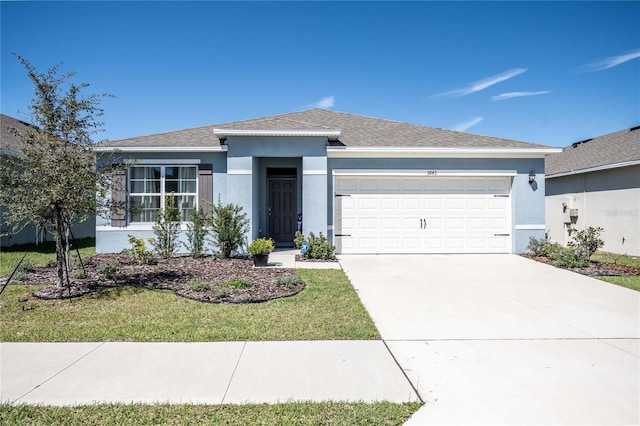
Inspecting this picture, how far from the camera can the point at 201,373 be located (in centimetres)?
339

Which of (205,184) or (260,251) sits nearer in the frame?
(260,251)

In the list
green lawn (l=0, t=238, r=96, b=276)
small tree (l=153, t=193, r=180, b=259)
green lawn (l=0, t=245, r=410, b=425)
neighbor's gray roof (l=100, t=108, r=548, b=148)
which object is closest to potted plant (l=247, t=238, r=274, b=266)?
green lawn (l=0, t=245, r=410, b=425)

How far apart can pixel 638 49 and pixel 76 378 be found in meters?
16.1

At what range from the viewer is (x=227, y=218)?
388 inches

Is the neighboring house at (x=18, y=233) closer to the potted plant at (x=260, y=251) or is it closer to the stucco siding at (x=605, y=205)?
the potted plant at (x=260, y=251)

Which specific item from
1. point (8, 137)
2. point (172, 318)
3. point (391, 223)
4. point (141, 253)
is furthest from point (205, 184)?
point (8, 137)

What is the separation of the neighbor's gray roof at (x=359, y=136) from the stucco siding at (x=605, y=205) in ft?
14.6

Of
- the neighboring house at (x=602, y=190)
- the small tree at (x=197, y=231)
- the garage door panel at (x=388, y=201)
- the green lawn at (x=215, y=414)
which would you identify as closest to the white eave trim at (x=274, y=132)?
the small tree at (x=197, y=231)

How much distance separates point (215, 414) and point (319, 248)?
735 centimetres

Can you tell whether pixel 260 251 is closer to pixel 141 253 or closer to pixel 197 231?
pixel 197 231

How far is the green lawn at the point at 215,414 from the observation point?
2.62 m

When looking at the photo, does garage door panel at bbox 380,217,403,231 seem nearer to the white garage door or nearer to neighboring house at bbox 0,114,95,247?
the white garage door

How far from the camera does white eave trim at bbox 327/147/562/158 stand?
10.9 m

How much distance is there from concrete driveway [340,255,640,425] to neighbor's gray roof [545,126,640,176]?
796 centimetres
